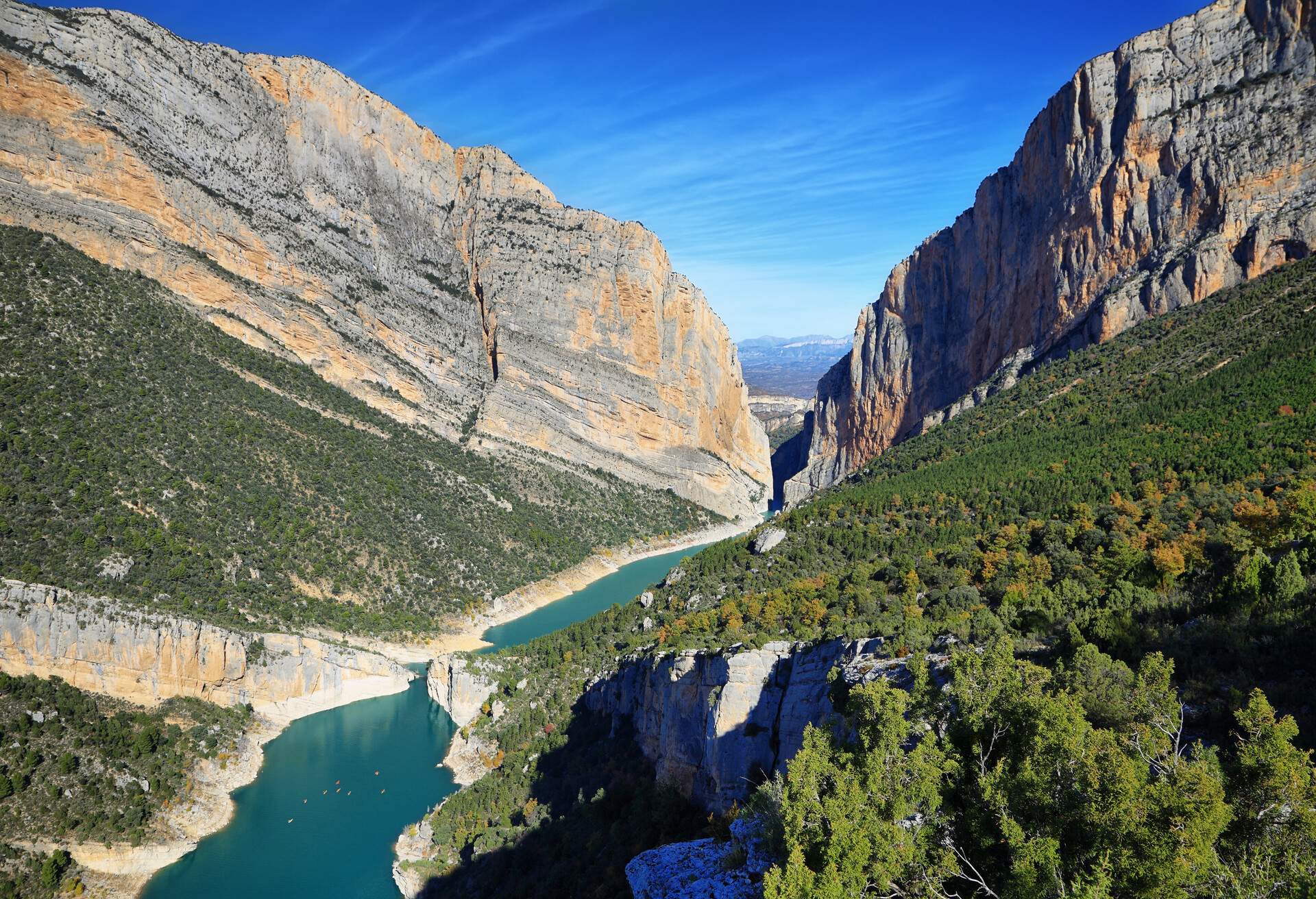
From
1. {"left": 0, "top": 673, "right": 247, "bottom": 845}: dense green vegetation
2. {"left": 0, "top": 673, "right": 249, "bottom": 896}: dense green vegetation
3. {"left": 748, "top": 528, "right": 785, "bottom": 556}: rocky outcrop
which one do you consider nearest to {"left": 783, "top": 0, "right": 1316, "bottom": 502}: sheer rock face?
{"left": 748, "top": 528, "right": 785, "bottom": 556}: rocky outcrop

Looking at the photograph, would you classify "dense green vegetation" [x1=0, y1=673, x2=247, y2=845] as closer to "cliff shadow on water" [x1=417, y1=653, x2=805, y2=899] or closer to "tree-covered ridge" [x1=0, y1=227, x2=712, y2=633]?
"tree-covered ridge" [x1=0, y1=227, x2=712, y2=633]

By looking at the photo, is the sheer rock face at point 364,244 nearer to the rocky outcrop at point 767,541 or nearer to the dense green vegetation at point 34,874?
the rocky outcrop at point 767,541

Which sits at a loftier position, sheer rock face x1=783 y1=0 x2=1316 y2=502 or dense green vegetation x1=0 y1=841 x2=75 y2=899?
sheer rock face x1=783 y1=0 x2=1316 y2=502

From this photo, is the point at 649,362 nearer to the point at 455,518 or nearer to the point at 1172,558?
the point at 455,518

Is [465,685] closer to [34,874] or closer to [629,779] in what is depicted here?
[629,779]

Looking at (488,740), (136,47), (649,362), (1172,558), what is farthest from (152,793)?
(649,362)

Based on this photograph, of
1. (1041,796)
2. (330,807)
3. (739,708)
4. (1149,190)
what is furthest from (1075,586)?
(1149,190)
